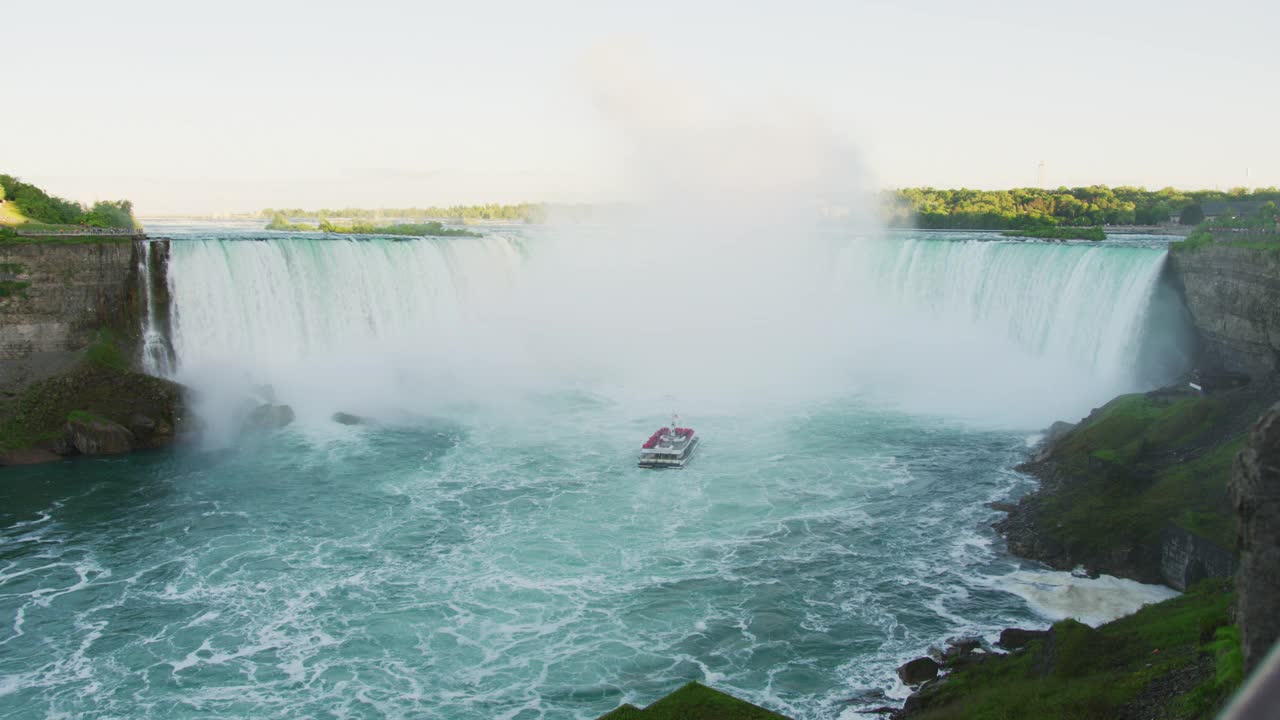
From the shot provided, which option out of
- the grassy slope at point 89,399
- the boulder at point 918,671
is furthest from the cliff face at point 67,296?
the boulder at point 918,671

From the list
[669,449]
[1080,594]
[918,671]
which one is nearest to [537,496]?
[669,449]

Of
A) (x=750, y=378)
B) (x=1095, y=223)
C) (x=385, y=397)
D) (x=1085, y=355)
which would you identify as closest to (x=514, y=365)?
(x=385, y=397)

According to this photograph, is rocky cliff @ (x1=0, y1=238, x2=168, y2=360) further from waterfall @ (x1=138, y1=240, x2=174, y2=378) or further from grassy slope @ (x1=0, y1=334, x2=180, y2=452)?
grassy slope @ (x1=0, y1=334, x2=180, y2=452)

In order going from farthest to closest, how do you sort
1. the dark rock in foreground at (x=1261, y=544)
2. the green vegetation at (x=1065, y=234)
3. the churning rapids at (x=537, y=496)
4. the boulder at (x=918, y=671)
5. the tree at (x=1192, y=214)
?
the tree at (x=1192, y=214) → the green vegetation at (x=1065, y=234) → the churning rapids at (x=537, y=496) → the boulder at (x=918, y=671) → the dark rock in foreground at (x=1261, y=544)

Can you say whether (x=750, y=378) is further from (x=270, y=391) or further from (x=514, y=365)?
(x=270, y=391)

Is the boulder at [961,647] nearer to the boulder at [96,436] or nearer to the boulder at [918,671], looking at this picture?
the boulder at [918,671]

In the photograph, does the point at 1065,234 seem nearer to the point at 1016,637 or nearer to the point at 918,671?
the point at 1016,637
